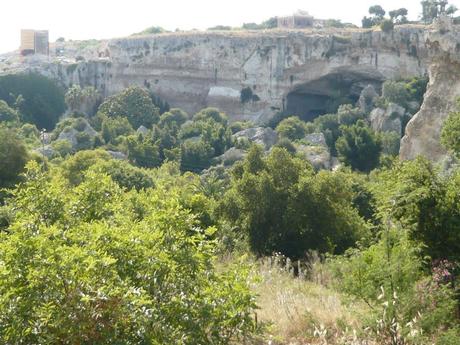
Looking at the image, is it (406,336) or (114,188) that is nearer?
(406,336)

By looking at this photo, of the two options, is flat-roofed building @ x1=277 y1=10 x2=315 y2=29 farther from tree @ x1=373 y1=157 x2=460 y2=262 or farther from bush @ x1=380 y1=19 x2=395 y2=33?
tree @ x1=373 y1=157 x2=460 y2=262

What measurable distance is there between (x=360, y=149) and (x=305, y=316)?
117ft

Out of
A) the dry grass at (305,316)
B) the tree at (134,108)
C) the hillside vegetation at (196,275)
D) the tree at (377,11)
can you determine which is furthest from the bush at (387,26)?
the dry grass at (305,316)

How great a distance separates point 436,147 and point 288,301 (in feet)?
71.0

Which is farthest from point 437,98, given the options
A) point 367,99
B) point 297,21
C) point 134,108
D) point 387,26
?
point 297,21

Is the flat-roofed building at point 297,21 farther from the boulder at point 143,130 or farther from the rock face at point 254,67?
the boulder at point 143,130

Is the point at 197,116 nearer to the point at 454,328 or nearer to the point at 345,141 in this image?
the point at 345,141

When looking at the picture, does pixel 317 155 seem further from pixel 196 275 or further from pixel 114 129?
pixel 196 275

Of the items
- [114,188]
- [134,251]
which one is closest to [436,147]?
[114,188]

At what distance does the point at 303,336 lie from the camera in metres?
6.29

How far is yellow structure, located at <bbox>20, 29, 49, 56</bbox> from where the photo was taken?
7507cm

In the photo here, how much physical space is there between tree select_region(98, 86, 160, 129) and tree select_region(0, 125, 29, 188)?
3307cm

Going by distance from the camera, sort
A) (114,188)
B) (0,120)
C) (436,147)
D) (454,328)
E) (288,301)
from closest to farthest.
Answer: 1. (454,328)
2. (288,301)
3. (114,188)
4. (436,147)
5. (0,120)

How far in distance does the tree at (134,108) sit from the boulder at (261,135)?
8.28 metres
